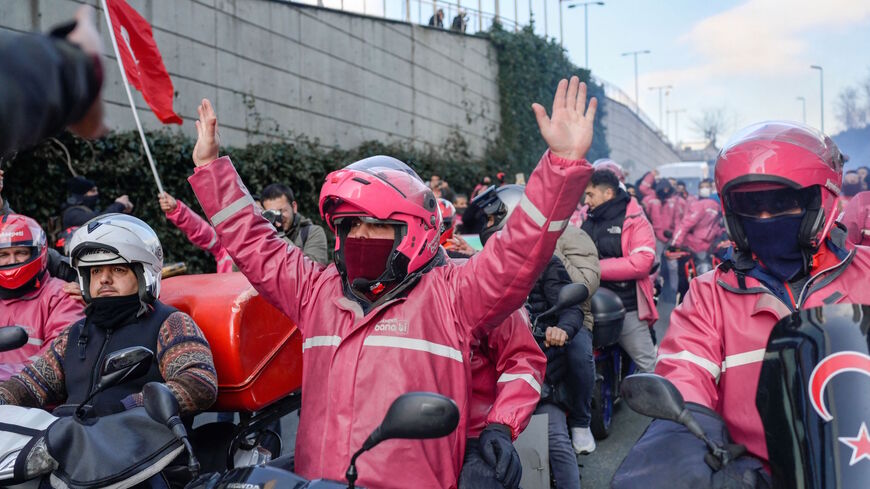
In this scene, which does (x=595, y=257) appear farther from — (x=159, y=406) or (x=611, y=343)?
(x=159, y=406)


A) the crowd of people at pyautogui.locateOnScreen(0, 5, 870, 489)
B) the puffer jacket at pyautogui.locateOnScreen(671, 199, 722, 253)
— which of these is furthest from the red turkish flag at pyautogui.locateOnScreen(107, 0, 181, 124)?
the puffer jacket at pyautogui.locateOnScreen(671, 199, 722, 253)

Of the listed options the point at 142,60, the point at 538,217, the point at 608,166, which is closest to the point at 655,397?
the point at 538,217

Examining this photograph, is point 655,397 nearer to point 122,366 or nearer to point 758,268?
point 758,268

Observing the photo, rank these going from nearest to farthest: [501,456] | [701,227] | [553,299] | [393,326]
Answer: [501,456] → [393,326] → [553,299] → [701,227]

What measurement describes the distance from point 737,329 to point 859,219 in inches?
141

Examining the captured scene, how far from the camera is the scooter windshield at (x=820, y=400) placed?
1.82 metres

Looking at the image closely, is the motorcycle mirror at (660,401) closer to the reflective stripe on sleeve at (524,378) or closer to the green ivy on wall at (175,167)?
the reflective stripe on sleeve at (524,378)

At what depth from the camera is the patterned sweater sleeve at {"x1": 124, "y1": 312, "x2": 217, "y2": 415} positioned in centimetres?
343

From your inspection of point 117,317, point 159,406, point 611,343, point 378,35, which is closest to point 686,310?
point 159,406

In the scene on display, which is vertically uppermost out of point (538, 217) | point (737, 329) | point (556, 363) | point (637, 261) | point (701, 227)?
point (701, 227)

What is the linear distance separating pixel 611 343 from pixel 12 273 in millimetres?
4445

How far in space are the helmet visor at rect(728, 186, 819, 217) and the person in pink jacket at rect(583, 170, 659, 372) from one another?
3.89 m

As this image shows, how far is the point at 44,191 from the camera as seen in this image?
9.57 m

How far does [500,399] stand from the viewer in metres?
3.13
